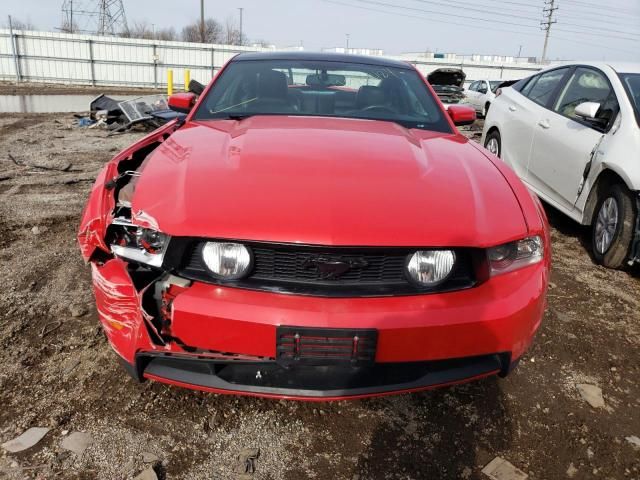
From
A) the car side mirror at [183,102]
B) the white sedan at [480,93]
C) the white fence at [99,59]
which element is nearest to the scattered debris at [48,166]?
the car side mirror at [183,102]

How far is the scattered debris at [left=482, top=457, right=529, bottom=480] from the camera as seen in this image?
1.79 m

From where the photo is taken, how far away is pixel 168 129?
9.51 ft

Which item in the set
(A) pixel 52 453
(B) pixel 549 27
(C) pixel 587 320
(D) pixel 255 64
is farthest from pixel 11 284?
(B) pixel 549 27

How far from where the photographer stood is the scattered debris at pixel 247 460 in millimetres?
1788

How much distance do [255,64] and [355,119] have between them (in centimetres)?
92

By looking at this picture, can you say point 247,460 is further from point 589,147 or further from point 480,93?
point 480,93

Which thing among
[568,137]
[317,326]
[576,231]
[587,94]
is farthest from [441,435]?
[587,94]

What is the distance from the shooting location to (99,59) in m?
23.9

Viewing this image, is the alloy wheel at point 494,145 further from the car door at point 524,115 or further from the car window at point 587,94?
the car window at point 587,94

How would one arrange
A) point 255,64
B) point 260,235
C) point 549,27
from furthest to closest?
point 549,27 → point 255,64 → point 260,235

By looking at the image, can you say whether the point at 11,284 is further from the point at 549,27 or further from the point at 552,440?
the point at 549,27

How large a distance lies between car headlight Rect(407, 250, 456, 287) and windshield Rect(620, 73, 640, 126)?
284 cm

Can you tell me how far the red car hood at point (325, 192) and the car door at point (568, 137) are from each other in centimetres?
216

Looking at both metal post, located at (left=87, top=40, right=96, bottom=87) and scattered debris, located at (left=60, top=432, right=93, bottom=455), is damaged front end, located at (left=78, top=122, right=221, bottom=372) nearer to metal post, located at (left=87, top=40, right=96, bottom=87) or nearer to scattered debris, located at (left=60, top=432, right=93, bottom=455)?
scattered debris, located at (left=60, top=432, right=93, bottom=455)
